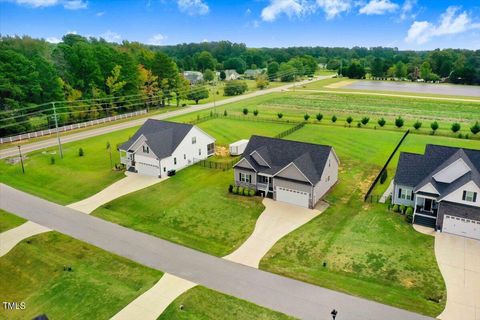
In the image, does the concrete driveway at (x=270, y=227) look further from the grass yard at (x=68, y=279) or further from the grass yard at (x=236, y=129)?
the grass yard at (x=236, y=129)

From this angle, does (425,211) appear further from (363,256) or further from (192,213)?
(192,213)

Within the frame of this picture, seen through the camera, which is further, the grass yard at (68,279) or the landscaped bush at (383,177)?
the landscaped bush at (383,177)

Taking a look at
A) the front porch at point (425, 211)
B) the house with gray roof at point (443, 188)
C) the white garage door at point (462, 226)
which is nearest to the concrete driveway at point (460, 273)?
the white garage door at point (462, 226)

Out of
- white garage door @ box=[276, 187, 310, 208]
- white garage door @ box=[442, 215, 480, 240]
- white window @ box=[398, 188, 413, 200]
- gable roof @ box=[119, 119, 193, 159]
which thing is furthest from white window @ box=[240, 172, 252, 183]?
white garage door @ box=[442, 215, 480, 240]

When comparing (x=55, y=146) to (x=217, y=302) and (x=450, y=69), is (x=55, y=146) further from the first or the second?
(x=450, y=69)

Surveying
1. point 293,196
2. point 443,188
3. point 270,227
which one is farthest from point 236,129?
point 443,188

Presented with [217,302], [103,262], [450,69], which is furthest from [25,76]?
[450,69]
